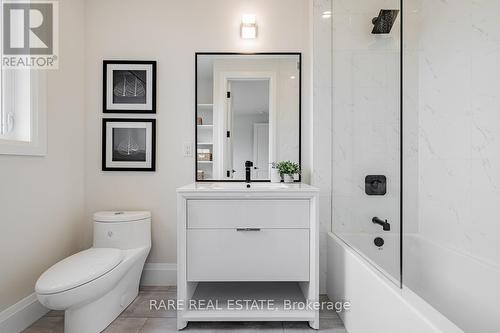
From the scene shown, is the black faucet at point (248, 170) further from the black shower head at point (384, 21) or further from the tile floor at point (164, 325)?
the black shower head at point (384, 21)

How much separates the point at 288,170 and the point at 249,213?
0.58 m

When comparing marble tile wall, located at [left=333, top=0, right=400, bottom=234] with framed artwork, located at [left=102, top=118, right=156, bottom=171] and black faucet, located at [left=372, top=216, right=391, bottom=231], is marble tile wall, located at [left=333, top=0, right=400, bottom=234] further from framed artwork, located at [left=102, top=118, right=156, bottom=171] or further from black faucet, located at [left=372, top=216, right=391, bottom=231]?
framed artwork, located at [left=102, top=118, right=156, bottom=171]

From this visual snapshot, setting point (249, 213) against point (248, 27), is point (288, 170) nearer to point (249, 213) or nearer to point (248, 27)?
point (249, 213)

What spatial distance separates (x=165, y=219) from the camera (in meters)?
2.34

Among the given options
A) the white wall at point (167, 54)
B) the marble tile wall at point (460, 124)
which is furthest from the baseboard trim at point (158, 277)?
the marble tile wall at point (460, 124)

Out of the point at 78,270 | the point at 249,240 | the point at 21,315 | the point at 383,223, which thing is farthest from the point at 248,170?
the point at 21,315

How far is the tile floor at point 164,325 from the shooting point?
5.62 ft

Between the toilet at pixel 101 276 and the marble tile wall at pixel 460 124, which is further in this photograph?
the marble tile wall at pixel 460 124

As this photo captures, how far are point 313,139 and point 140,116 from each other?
1.39 meters

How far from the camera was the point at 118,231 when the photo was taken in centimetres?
203

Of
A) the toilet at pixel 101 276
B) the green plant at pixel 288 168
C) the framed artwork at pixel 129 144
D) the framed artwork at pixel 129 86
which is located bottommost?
the toilet at pixel 101 276

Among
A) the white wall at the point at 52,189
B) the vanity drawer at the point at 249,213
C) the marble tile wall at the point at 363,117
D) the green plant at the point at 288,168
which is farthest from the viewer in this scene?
the green plant at the point at 288,168

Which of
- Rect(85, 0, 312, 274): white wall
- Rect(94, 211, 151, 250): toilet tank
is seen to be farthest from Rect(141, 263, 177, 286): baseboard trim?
Rect(94, 211, 151, 250): toilet tank

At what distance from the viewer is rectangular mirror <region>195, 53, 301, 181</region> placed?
2258mm
